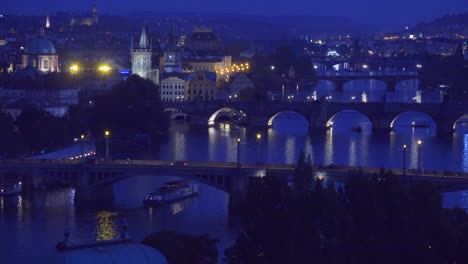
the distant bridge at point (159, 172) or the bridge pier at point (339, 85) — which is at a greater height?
the bridge pier at point (339, 85)

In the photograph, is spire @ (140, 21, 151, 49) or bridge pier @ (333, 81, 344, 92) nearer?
spire @ (140, 21, 151, 49)

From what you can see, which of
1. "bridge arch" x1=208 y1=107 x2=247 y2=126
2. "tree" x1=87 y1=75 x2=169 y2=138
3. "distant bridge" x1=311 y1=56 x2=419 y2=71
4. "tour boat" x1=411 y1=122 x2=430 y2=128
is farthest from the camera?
"distant bridge" x1=311 y1=56 x2=419 y2=71

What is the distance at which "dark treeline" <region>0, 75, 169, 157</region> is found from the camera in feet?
61.7

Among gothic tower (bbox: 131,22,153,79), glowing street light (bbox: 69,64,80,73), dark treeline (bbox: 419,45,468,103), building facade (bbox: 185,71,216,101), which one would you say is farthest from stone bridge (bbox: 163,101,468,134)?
dark treeline (bbox: 419,45,468,103)

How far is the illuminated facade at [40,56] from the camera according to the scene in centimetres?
2922

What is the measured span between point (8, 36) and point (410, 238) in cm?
3540

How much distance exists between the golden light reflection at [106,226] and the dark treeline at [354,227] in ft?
5.52

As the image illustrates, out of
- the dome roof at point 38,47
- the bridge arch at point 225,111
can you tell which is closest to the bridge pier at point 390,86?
the bridge arch at point 225,111

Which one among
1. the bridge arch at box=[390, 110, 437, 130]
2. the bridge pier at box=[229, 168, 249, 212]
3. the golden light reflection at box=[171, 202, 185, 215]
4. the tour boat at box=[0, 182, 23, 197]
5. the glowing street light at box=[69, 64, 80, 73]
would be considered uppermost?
the glowing street light at box=[69, 64, 80, 73]

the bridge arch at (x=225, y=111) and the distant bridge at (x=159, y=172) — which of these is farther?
the bridge arch at (x=225, y=111)

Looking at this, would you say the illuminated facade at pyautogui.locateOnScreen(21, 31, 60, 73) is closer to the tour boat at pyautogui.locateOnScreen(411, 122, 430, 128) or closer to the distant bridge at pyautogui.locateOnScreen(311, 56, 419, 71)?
the tour boat at pyautogui.locateOnScreen(411, 122, 430, 128)

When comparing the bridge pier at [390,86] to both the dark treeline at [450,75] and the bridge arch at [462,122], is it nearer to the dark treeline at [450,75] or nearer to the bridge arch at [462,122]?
the dark treeline at [450,75]

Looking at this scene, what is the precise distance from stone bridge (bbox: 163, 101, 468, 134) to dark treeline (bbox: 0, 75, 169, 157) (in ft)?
3.26

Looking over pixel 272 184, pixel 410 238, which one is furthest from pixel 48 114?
pixel 410 238
